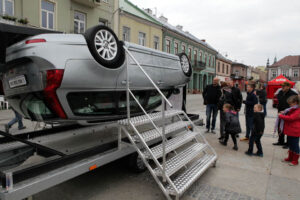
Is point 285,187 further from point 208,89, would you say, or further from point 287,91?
point 208,89

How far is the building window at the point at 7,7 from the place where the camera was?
10469 millimetres

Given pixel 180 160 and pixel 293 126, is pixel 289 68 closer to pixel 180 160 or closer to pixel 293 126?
pixel 293 126

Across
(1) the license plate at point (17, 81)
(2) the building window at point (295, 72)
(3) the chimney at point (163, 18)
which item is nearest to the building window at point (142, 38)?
(3) the chimney at point (163, 18)

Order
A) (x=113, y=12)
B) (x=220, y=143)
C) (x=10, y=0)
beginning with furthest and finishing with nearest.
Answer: (x=113, y=12) → (x=10, y=0) → (x=220, y=143)

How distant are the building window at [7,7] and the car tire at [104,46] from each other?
1037 centimetres

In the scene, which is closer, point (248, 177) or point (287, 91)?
point (248, 177)

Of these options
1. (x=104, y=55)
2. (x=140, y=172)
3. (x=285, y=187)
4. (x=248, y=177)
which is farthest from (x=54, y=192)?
(x=285, y=187)

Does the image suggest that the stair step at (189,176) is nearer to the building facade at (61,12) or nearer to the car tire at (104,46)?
the car tire at (104,46)

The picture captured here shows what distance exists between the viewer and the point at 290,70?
182 ft

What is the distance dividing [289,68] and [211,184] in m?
63.8

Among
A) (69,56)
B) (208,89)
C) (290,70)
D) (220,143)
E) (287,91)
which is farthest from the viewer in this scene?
(290,70)

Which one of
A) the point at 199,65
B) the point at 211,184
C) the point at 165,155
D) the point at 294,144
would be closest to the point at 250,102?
the point at 294,144

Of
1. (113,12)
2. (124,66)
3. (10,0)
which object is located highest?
(113,12)

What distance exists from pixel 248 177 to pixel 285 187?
517 mm
